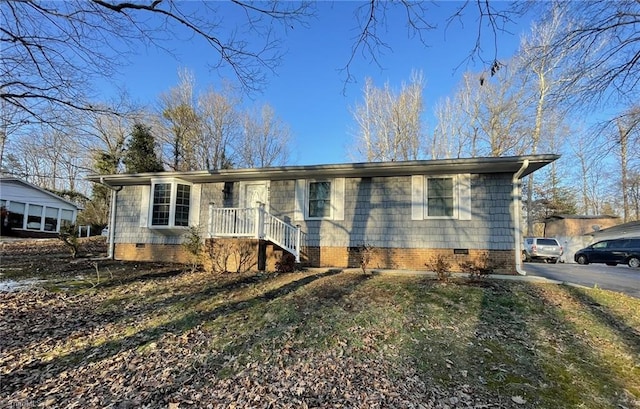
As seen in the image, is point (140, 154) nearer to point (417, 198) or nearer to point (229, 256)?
point (229, 256)

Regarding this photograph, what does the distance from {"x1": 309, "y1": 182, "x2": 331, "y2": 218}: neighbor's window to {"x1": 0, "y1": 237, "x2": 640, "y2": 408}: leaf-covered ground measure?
3.36 m

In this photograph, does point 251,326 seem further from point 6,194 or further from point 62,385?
point 6,194

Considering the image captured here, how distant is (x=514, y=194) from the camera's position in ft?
29.3

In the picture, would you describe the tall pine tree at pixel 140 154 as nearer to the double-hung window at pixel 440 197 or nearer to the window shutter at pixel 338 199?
the window shutter at pixel 338 199

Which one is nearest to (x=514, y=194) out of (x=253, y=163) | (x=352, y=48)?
(x=352, y=48)

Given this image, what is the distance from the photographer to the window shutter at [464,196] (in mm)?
9234

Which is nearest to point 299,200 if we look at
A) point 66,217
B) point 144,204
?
point 144,204

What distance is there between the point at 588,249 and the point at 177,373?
2158 cm

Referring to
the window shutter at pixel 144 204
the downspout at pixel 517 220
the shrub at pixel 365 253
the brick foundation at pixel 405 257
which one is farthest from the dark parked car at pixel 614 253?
the window shutter at pixel 144 204

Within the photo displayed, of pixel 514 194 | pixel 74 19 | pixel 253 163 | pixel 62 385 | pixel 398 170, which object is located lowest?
pixel 62 385

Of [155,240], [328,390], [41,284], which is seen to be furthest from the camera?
[155,240]

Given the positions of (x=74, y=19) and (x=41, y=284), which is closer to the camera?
(x=74, y=19)

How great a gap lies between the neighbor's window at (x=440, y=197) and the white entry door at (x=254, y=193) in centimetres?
517

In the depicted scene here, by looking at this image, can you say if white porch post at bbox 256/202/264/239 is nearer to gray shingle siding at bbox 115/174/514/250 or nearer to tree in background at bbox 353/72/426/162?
gray shingle siding at bbox 115/174/514/250
